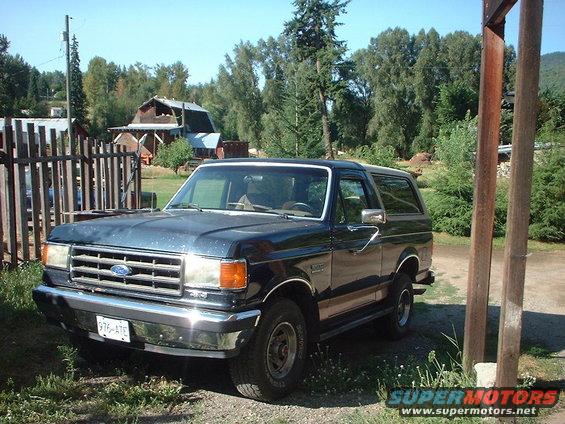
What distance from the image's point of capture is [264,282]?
4078mm

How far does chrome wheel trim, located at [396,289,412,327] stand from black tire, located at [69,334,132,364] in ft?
10.7

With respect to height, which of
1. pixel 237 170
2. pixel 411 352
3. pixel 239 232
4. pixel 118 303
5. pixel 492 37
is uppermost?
pixel 492 37

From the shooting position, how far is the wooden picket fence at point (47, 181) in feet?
25.3

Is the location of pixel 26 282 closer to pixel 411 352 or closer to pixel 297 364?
pixel 297 364

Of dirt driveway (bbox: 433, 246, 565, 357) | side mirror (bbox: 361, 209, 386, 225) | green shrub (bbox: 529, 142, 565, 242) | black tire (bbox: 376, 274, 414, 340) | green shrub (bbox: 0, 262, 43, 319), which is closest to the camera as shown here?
side mirror (bbox: 361, 209, 386, 225)

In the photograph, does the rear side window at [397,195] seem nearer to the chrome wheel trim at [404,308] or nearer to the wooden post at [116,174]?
the chrome wheel trim at [404,308]

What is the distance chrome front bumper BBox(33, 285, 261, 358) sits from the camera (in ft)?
12.5

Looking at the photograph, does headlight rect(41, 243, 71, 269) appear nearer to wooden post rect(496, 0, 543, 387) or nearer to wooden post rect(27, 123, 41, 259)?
wooden post rect(496, 0, 543, 387)

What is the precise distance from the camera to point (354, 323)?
543 cm

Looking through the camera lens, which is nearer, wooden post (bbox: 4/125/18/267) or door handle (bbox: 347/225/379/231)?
door handle (bbox: 347/225/379/231)

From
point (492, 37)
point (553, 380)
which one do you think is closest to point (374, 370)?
point (553, 380)

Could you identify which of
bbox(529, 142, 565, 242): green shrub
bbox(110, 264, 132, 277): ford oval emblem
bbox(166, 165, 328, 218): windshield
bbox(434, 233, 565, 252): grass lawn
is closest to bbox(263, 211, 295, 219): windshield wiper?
bbox(166, 165, 328, 218): windshield

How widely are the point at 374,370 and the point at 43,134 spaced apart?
19.9ft

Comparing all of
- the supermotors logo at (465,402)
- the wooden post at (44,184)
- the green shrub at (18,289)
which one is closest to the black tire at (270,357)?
the supermotors logo at (465,402)
